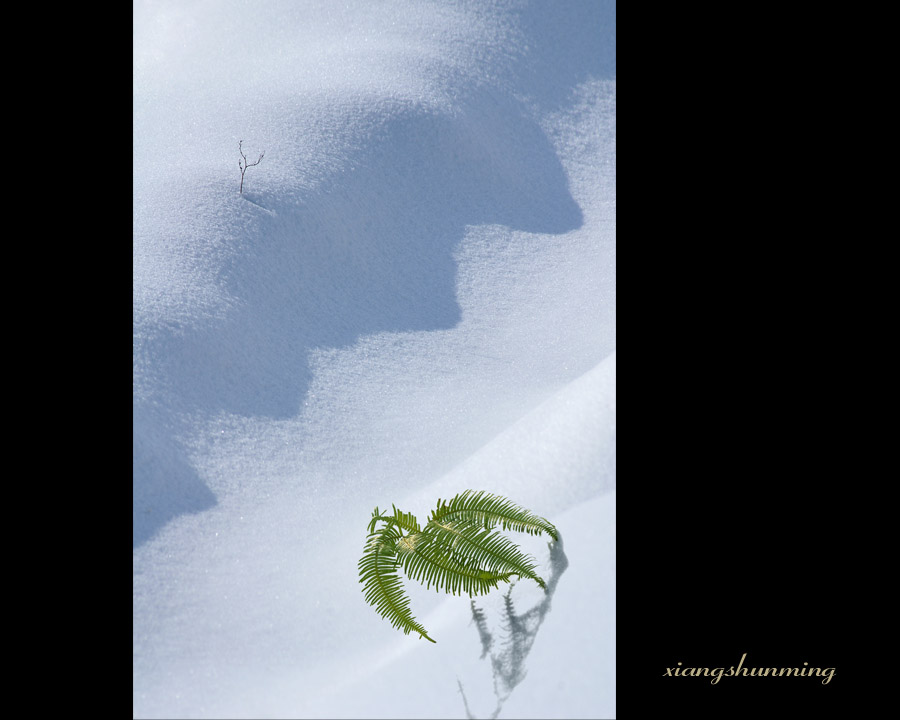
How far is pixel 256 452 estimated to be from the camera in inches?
139

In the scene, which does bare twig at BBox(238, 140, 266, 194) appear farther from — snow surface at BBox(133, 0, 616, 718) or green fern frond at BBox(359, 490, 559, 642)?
green fern frond at BBox(359, 490, 559, 642)

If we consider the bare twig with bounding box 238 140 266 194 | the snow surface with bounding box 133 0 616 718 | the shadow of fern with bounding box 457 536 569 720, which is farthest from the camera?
the bare twig with bounding box 238 140 266 194

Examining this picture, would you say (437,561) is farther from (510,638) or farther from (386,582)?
(510,638)

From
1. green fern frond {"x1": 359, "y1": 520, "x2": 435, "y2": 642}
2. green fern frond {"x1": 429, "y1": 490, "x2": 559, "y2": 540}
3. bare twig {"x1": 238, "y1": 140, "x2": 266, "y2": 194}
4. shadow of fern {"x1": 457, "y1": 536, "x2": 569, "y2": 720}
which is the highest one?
bare twig {"x1": 238, "y1": 140, "x2": 266, "y2": 194}

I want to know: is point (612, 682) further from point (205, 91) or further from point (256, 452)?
point (205, 91)

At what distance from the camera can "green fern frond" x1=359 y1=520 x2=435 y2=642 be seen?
9.09 ft

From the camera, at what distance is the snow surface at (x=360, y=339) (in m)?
2.86

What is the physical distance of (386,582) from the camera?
280 centimetres

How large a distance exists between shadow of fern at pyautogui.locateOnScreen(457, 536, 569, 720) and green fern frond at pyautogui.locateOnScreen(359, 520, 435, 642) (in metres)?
0.21

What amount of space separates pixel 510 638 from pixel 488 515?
410 mm

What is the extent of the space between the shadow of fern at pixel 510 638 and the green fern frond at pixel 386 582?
21cm

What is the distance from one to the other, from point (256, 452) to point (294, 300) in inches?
39.0

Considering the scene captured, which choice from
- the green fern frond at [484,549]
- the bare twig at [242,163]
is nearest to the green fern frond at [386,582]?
the green fern frond at [484,549]

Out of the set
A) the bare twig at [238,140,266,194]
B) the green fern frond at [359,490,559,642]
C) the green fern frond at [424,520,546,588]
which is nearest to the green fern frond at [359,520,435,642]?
the green fern frond at [359,490,559,642]
